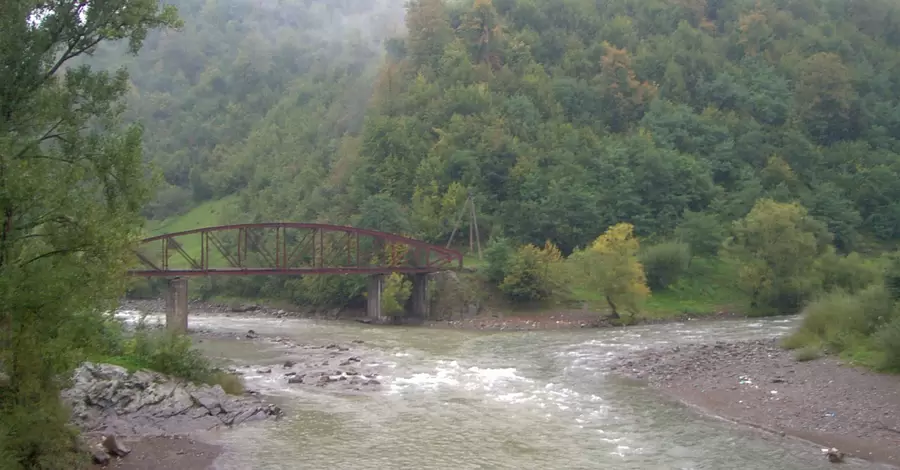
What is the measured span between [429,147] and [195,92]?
84.8m

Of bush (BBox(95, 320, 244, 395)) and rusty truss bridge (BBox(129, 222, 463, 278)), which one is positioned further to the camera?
rusty truss bridge (BBox(129, 222, 463, 278))

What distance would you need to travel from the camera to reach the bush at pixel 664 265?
66.1 meters

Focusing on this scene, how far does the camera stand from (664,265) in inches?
2613

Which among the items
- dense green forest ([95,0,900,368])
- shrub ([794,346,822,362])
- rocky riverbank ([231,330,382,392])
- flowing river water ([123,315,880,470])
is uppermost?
dense green forest ([95,0,900,368])

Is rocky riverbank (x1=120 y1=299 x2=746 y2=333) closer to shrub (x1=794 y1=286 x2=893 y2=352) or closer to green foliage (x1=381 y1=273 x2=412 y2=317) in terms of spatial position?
green foliage (x1=381 y1=273 x2=412 y2=317)

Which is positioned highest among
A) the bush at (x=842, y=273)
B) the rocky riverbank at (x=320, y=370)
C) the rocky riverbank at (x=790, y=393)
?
the bush at (x=842, y=273)

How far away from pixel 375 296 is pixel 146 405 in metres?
41.7

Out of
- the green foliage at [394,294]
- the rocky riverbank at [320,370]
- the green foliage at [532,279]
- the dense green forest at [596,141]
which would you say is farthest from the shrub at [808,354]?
the green foliage at [394,294]

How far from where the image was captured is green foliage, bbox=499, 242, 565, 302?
63.1 meters

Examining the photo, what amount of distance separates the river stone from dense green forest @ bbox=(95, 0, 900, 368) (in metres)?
39.8

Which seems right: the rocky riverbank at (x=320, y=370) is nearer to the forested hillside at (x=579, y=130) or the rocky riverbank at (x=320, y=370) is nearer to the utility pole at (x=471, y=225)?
the forested hillside at (x=579, y=130)

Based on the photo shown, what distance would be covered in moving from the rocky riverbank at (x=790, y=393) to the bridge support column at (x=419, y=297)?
101 ft

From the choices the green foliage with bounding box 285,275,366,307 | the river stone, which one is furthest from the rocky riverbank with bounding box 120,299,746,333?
the river stone

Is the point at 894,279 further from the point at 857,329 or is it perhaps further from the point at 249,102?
the point at 249,102
